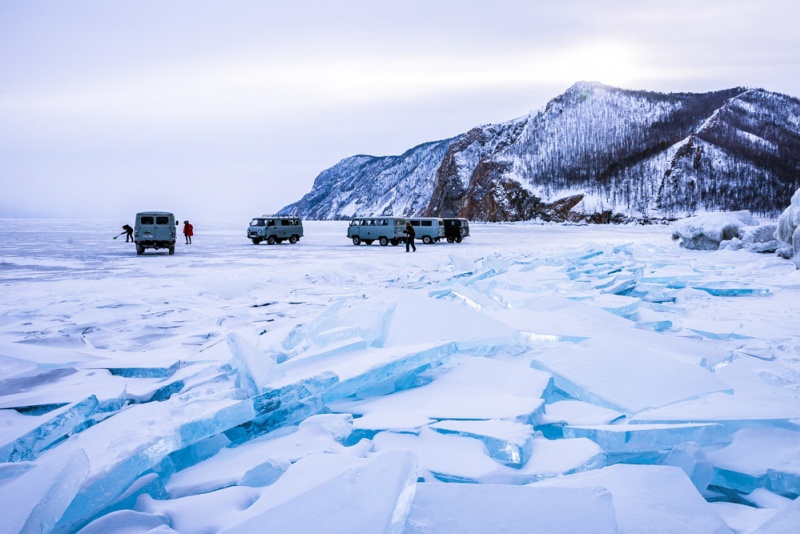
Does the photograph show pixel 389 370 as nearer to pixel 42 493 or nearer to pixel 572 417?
pixel 572 417

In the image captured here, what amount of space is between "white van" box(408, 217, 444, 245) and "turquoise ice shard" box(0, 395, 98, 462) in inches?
1042

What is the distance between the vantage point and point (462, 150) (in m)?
138

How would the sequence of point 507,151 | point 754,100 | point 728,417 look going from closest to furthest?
point 728,417
point 507,151
point 754,100

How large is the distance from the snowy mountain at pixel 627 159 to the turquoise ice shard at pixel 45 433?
109 metres

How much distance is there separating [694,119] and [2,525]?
161 metres

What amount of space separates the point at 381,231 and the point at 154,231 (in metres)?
11.4

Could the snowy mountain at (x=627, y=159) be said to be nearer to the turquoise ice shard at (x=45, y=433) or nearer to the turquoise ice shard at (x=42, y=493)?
the turquoise ice shard at (x=45, y=433)

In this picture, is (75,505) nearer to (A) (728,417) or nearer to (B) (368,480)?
(B) (368,480)

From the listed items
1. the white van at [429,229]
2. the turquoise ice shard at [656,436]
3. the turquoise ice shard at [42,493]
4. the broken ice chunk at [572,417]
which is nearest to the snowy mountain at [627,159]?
the white van at [429,229]

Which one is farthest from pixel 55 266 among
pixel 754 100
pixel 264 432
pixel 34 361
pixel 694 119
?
pixel 754 100

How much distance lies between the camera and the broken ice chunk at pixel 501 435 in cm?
227

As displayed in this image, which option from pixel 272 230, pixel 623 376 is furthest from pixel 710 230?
pixel 272 230

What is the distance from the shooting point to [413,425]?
2.60 meters

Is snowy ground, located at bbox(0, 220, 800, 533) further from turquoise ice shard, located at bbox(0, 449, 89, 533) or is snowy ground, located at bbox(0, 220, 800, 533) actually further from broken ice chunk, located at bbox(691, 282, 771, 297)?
broken ice chunk, located at bbox(691, 282, 771, 297)
